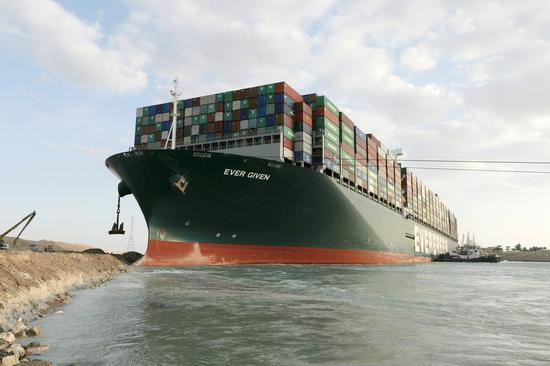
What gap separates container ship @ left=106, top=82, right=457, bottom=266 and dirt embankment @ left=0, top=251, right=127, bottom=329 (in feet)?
28.9

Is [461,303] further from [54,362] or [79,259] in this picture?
[79,259]

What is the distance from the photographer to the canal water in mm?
7008

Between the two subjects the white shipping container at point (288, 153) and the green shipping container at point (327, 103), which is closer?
the white shipping container at point (288, 153)

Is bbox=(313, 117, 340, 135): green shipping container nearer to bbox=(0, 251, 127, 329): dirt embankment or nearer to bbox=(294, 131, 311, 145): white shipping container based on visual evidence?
bbox=(294, 131, 311, 145): white shipping container

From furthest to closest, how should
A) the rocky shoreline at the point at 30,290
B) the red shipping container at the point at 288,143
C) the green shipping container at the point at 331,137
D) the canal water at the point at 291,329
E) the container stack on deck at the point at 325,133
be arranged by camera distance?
the green shipping container at the point at 331,137, the container stack on deck at the point at 325,133, the red shipping container at the point at 288,143, the canal water at the point at 291,329, the rocky shoreline at the point at 30,290

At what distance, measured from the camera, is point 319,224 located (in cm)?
3681

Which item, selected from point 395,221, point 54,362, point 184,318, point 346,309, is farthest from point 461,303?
→ point 395,221

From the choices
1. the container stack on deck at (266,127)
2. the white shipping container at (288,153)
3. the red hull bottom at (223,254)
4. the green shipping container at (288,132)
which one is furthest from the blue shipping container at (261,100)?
the red hull bottom at (223,254)

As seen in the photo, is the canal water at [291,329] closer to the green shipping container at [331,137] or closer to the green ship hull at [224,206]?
the green ship hull at [224,206]

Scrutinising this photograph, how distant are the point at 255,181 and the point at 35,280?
19.4 metres

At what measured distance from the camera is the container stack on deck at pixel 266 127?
1512 inches

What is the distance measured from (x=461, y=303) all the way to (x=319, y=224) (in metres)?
22.3

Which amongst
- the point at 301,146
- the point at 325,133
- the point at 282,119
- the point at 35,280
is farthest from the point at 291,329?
the point at 325,133

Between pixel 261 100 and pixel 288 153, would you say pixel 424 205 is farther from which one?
pixel 261 100
